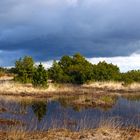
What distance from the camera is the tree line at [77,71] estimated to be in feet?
199

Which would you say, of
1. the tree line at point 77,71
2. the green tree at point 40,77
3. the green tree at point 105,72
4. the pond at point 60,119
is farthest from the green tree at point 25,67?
the pond at point 60,119

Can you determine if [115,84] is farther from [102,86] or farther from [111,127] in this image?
[111,127]

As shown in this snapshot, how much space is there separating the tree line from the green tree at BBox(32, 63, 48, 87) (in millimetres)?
4028

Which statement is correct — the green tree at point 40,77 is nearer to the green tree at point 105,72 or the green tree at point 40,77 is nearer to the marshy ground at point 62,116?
the marshy ground at point 62,116

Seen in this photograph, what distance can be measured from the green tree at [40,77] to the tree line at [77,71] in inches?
159

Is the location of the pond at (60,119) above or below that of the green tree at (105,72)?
below

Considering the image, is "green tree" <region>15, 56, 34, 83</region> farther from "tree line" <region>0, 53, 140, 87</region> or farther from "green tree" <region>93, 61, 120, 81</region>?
"green tree" <region>93, 61, 120, 81</region>

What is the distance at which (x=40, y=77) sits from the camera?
174 feet

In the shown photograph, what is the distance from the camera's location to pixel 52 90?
53438mm

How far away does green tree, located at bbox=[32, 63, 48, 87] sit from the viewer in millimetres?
52541

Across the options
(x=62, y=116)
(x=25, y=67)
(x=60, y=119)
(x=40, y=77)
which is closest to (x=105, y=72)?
(x=25, y=67)

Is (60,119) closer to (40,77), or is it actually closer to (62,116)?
(62,116)

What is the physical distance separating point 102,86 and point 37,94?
59.7ft

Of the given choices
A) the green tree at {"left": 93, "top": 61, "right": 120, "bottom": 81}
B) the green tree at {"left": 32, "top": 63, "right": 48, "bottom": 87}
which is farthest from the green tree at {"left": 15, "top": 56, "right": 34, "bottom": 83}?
the green tree at {"left": 93, "top": 61, "right": 120, "bottom": 81}
